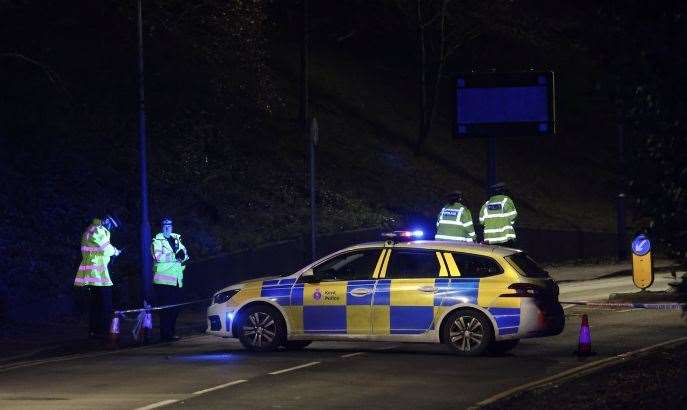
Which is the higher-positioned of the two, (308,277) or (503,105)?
(503,105)

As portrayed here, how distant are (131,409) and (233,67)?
18.7 m

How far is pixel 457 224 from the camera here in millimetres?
20875

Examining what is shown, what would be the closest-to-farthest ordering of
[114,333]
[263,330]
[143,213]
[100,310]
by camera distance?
[263,330], [114,333], [100,310], [143,213]

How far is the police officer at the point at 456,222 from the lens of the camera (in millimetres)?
20875

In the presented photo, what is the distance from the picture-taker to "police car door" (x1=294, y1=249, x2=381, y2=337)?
16500 mm

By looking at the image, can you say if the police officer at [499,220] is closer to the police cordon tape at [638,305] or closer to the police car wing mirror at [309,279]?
the police cordon tape at [638,305]

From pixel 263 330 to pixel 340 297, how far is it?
1.08 metres

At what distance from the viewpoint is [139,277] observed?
23.5m

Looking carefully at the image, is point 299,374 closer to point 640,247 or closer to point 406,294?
point 406,294

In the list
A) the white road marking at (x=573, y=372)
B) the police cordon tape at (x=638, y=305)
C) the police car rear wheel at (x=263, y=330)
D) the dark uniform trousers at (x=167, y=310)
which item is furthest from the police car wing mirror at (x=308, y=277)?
the police cordon tape at (x=638, y=305)

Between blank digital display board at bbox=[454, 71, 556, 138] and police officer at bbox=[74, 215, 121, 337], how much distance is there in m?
9.67

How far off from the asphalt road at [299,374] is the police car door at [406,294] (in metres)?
0.38

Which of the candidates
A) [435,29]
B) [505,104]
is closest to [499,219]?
Answer: [505,104]

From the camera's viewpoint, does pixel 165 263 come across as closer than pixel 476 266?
No
